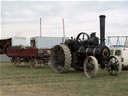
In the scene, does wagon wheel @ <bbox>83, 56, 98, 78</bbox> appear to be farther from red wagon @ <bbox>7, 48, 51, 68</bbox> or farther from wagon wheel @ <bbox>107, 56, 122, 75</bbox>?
red wagon @ <bbox>7, 48, 51, 68</bbox>

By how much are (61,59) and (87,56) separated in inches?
57.6

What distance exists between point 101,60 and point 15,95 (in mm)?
4763

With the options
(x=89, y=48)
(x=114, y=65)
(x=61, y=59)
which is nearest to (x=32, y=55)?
(x=61, y=59)

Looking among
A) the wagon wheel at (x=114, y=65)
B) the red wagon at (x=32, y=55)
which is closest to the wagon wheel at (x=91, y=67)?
the wagon wheel at (x=114, y=65)

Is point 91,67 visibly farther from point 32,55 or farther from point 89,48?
point 32,55

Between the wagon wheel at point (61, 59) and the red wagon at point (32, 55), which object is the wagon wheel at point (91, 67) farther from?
the red wagon at point (32, 55)

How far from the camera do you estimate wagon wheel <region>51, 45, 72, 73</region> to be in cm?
1038

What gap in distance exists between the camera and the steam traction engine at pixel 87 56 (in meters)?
9.52

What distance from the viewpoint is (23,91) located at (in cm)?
655

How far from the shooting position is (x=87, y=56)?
999 cm

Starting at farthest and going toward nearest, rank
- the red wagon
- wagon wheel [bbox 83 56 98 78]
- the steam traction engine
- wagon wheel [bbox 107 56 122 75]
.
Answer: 1. the red wagon
2. wagon wheel [bbox 107 56 122 75]
3. the steam traction engine
4. wagon wheel [bbox 83 56 98 78]

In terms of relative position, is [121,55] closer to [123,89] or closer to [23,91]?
[123,89]

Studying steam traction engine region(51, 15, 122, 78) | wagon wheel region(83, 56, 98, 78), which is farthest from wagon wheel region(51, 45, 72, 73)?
wagon wheel region(83, 56, 98, 78)

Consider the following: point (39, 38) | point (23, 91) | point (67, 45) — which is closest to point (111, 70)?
point (67, 45)
